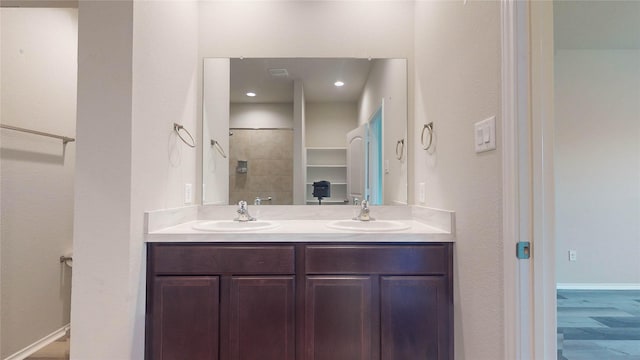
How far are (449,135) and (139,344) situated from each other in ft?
5.73

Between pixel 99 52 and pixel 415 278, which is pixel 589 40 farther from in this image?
pixel 99 52

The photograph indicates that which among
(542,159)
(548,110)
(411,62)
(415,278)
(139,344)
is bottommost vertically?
(139,344)

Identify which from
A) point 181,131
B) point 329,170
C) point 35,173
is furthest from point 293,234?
point 35,173

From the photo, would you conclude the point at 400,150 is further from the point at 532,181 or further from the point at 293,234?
the point at 532,181

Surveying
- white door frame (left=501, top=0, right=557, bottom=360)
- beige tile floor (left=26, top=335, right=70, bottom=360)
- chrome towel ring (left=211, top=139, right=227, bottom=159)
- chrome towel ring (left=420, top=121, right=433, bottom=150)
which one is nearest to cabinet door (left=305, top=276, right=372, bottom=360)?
white door frame (left=501, top=0, right=557, bottom=360)

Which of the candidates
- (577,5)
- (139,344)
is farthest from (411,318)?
(577,5)

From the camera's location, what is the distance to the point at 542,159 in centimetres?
97

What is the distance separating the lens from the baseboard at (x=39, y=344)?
1860mm

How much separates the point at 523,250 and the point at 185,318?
4.70ft

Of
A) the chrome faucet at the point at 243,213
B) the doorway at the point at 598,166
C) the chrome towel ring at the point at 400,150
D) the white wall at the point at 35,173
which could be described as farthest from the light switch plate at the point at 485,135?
the doorway at the point at 598,166

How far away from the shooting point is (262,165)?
2.11 m

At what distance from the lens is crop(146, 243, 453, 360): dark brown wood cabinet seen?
144 centimetres

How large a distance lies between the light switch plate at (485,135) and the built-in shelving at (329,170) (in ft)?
3.24

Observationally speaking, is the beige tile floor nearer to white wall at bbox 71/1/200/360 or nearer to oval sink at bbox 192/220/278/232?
white wall at bbox 71/1/200/360
